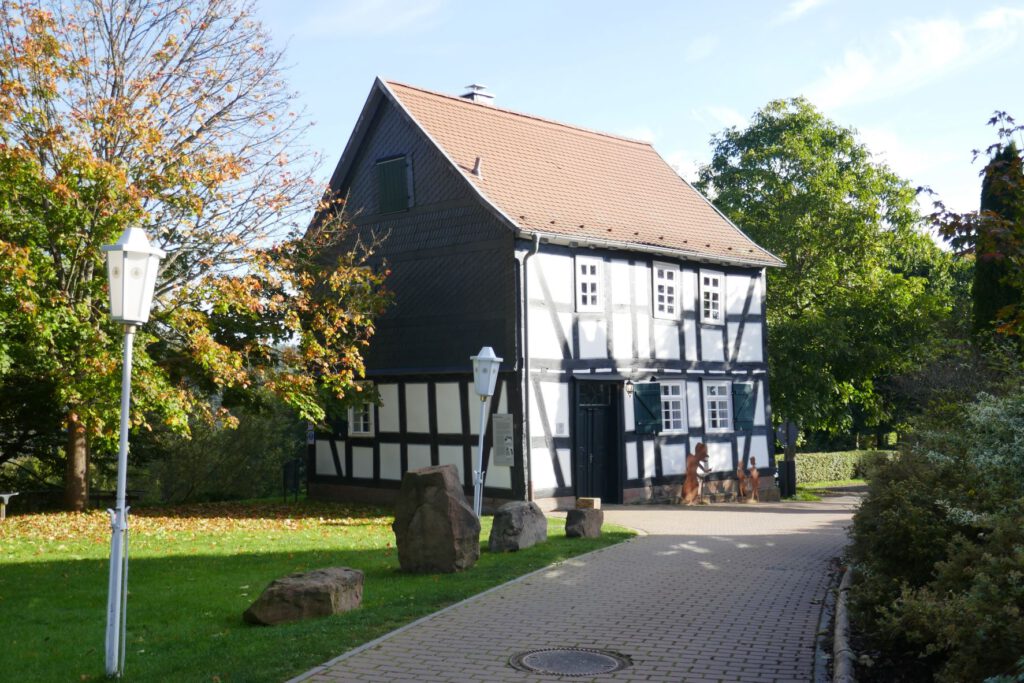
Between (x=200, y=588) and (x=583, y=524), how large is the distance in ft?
19.7

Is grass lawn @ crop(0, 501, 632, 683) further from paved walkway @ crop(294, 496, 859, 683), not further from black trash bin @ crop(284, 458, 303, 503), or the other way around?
black trash bin @ crop(284, 458, 303, 503)

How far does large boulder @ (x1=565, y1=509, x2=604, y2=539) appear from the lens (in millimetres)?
15555

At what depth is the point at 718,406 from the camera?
81.2 ft

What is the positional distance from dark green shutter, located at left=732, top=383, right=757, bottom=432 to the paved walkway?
9.54 metres

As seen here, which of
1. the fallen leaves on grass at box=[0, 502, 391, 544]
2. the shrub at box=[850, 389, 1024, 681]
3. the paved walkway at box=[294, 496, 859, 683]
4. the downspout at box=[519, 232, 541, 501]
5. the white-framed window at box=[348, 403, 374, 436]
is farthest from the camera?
the white-framed window at box=[348, 403, 374, 436]

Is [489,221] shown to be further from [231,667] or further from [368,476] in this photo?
[231,667]

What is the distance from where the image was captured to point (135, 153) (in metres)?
18.3

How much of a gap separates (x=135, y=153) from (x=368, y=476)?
901 centimetres

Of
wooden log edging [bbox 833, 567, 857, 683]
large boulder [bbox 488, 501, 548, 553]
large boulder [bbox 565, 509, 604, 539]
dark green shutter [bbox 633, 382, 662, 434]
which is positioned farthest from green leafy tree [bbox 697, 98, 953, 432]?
wooden log edging [bbox 833, 567, 857, 683]

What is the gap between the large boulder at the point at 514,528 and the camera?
14141 mm

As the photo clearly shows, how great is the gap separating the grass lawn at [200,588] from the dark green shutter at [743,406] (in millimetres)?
8274

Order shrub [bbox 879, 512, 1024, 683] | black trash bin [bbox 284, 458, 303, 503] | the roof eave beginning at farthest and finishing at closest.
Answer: black trash bin [bbox 284, 458, 303, 503] < the roof eave < shrub [bbox 879, 512, 1024, 683]

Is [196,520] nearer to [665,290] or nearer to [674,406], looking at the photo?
[674,406]

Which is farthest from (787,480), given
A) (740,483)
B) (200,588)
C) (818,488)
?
(200,588)
